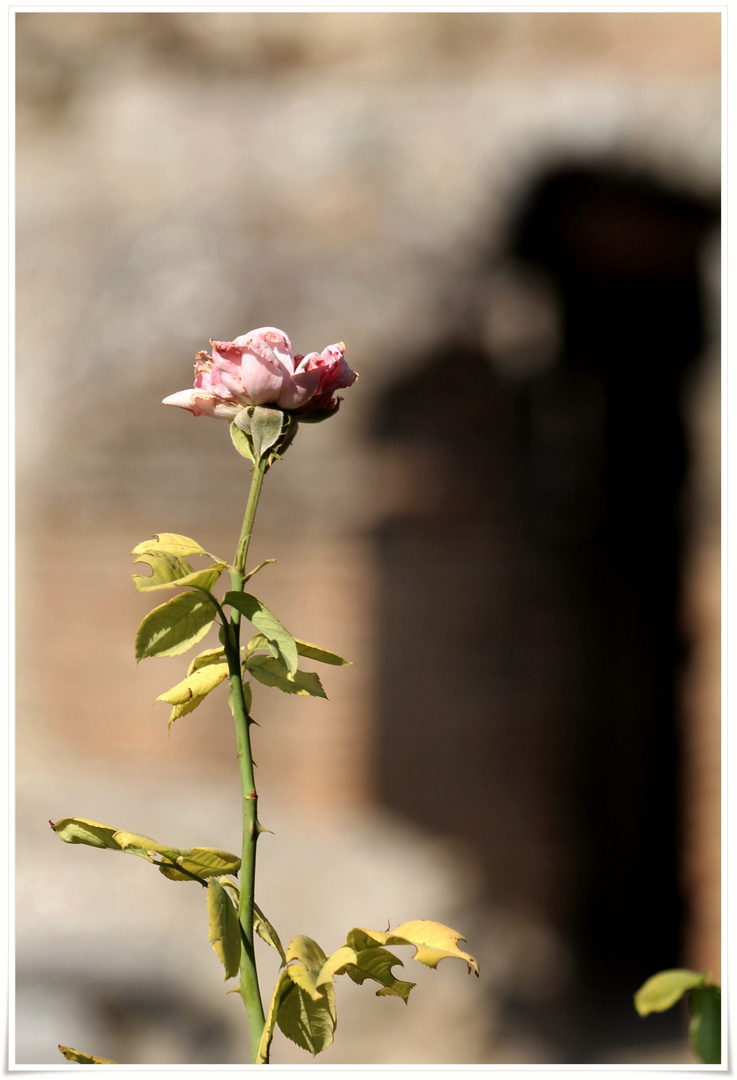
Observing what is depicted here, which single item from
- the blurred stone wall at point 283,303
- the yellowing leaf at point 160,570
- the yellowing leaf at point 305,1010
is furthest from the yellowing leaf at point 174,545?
the blurred stone wall at point 283,303

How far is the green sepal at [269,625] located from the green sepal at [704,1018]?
A: 0.12 meters

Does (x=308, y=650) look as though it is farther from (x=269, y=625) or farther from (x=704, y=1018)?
(x=704, y=1018)

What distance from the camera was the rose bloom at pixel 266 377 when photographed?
243mm

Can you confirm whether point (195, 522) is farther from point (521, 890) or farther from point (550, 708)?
point (521, 890)

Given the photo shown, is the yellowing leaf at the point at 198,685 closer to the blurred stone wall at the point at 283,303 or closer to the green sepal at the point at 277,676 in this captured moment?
the green sepal at the point at 277,676

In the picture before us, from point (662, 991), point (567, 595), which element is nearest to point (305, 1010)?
point (662, 991)

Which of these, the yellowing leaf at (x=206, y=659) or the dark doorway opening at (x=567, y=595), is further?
the dark doorway opening at (x=567, y=595)

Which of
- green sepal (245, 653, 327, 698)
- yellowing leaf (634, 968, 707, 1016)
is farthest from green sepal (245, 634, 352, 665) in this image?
yellowing leaf (634, 968, 707, 1016)

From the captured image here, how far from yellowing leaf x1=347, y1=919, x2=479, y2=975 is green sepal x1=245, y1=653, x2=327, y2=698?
0.07 meters

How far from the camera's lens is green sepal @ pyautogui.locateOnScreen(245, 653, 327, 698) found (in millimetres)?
259

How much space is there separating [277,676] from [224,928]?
7cm

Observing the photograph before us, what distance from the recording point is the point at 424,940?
249 millimetres

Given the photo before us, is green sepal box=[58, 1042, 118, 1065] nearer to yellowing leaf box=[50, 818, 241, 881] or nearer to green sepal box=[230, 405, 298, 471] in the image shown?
yellowing leaf box=[50, 818, 241, 881]

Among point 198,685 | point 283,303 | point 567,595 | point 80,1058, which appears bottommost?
point 80,1058
